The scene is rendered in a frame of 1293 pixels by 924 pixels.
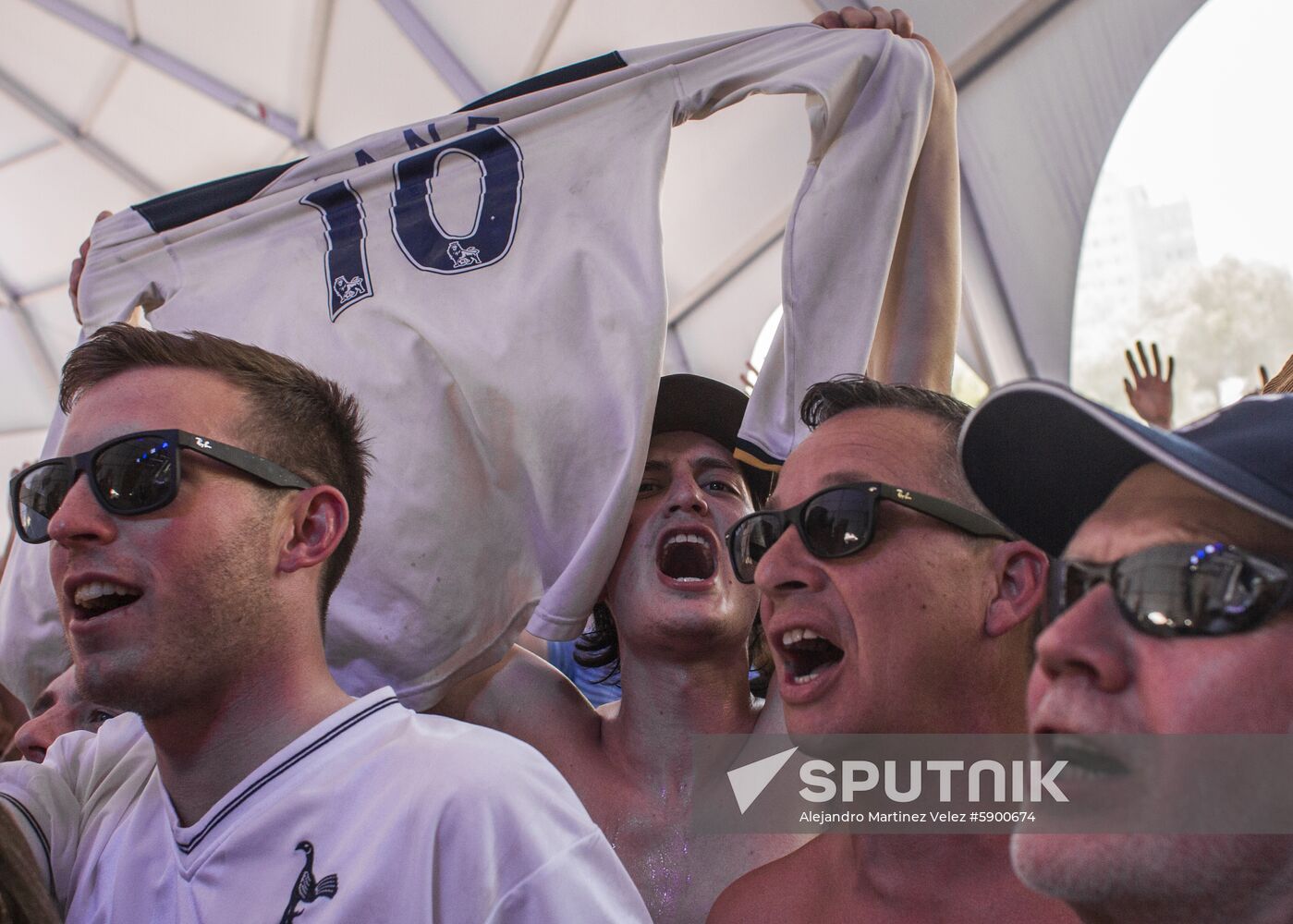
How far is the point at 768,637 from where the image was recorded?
1782mm

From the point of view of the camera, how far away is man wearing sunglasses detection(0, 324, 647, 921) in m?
1.33

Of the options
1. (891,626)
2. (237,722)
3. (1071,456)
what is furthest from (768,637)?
(237,722)

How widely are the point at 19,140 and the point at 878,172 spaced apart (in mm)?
8987

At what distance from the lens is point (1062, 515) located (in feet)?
4.36

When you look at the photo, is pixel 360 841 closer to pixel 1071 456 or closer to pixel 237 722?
pixel 237 722

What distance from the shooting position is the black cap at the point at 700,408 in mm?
2414

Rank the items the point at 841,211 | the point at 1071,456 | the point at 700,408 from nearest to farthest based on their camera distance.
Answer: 1. the point at 1071,456
2. the point at 841,211
3. the point at 700,408

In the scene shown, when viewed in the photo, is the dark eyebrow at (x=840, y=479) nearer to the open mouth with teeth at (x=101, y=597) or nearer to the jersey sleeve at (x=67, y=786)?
the open mouth with teeth at (x=101, y=597)

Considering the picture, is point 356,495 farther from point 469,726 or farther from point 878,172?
point 878,172

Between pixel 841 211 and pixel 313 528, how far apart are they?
117 cm

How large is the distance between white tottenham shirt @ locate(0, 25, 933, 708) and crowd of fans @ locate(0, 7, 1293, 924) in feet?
0.98

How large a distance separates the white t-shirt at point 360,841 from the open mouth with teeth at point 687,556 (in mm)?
833

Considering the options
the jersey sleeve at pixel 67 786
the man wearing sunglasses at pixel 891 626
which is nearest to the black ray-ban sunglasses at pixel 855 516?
the man wearing sunglasses at pixel 891 626

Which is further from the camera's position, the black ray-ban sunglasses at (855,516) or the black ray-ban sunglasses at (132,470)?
the black ray-ban sunglasses at (855,516)
